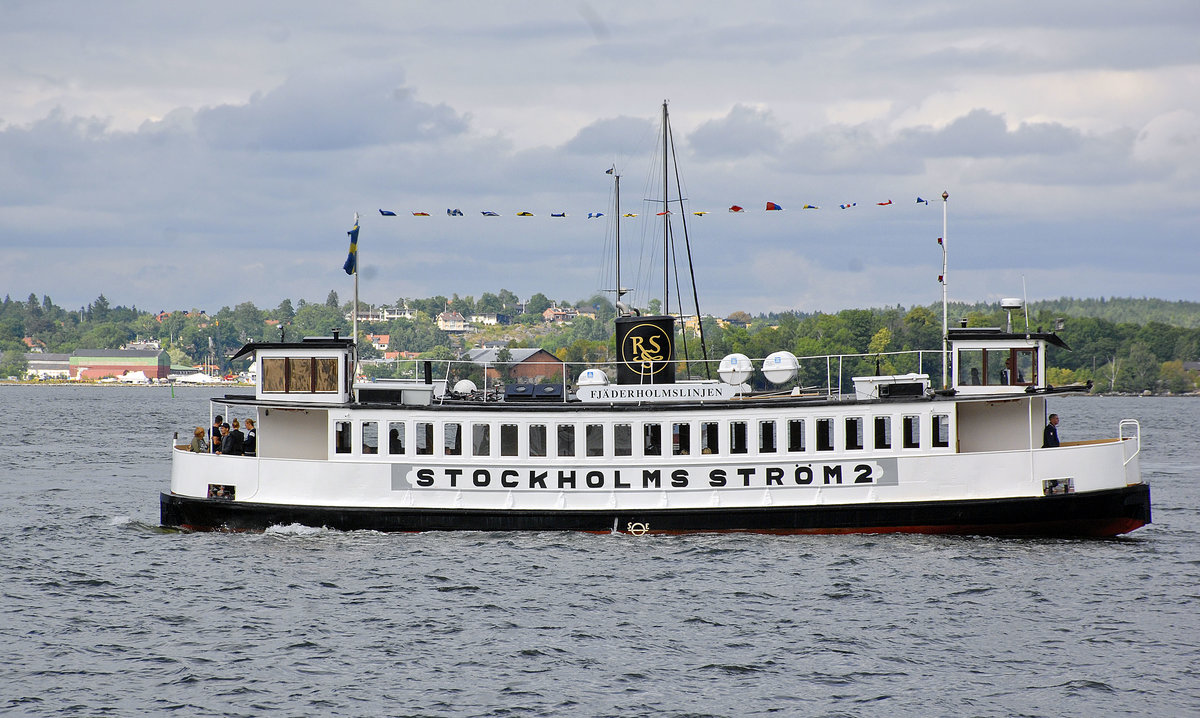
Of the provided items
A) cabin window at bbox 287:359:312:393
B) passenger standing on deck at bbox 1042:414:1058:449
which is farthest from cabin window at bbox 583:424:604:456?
passenger standing on deck at bbox 1042:414:1058:449

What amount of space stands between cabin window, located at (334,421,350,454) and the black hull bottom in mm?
1477

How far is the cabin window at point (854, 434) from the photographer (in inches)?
1133

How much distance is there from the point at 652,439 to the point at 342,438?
754 centimetres

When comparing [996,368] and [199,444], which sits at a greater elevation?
[996,368]

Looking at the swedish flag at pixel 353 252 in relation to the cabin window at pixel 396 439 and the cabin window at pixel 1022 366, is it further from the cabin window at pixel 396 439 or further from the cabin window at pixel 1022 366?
the cabin window at pixel 1022 366

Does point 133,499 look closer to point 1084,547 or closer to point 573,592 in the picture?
point 573,592

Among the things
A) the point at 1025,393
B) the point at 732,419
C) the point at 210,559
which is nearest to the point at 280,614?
the point at 210,559

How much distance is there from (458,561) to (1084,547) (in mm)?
14679

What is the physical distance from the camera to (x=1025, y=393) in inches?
1116

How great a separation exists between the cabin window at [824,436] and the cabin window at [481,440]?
7.83m

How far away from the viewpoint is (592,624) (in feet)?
75.2

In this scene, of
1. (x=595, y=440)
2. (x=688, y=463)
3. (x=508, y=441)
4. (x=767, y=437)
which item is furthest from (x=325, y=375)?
(x=767, y=437)

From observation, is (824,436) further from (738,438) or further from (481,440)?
(481,440)

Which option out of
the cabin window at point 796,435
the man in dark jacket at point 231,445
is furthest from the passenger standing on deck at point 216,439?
the cabin window at point 796,435
